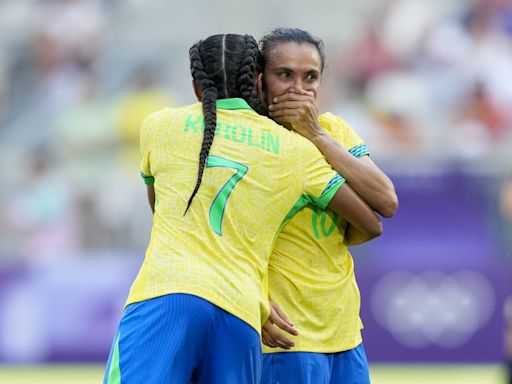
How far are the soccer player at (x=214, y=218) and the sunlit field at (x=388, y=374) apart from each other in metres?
6.22

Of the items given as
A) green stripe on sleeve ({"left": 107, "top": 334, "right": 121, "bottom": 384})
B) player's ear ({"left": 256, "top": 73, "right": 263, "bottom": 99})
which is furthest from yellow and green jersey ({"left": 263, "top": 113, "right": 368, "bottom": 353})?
green stripe on sleeve ({"left": 107, "top": 334, "right": 121, "bottom": 384})

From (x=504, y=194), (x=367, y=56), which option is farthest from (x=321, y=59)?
(x=367, y=56)

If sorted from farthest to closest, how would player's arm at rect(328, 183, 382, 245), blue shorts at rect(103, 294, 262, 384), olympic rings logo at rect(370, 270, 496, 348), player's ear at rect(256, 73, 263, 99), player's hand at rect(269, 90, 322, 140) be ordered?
olympic rings logo at rect(370, 270, 496, 348)
player's ear at rect(256, 73, 263, 99)
player's hand at rect(269, 90, 322, 140)
player's arm at rect(328, 183, 382, 245)
blue shorts at rect(103, 294, 262, 384)

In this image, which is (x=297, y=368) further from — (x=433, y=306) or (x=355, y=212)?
(x=433, y=306)

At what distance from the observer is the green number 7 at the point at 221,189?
372 cm

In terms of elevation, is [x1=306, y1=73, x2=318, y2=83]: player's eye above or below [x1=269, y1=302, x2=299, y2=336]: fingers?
above

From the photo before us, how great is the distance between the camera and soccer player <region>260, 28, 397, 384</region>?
162 inches

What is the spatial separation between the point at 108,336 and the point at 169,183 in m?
7.27

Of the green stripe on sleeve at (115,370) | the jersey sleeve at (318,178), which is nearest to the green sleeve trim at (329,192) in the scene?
the jersey sleeve at (318,178)

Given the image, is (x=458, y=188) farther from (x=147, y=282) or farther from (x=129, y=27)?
(x=147, y=282)

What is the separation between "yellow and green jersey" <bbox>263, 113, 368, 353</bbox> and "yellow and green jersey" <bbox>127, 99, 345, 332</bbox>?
26 centimetres

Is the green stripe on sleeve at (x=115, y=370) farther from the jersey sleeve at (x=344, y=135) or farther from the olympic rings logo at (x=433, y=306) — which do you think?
the olympic rings logo at (x=433, y=306)

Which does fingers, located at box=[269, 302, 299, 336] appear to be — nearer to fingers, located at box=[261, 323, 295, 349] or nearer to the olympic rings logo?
fingers, located at box=[261, 323, 295, 349]

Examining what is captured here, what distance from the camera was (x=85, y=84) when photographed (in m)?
13.4
